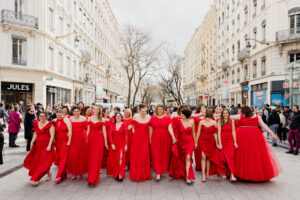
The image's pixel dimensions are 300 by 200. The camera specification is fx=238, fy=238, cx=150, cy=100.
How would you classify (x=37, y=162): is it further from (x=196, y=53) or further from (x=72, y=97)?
(x=196, y=53)

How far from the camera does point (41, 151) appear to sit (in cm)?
594

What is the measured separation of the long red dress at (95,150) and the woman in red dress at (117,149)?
33 centimetres

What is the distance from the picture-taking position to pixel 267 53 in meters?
24.8

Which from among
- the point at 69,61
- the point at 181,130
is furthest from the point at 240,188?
the point at 69,61

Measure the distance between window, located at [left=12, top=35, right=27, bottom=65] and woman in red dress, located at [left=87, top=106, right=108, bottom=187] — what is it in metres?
17.8

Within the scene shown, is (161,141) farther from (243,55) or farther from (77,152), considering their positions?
(243,55)

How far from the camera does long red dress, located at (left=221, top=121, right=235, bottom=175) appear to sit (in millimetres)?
6135

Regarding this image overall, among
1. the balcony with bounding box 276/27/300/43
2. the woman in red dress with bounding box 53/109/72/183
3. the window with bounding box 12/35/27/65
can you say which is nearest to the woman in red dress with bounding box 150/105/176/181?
the woman in red dress with bounding box 53/109/72/183

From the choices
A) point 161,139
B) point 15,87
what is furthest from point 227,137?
point 15,87

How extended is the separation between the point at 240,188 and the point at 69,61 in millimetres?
26519

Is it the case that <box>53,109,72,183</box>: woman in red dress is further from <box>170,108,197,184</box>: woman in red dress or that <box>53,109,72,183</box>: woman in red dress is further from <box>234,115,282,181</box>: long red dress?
<box>234,115,282,181</box>: long red dress

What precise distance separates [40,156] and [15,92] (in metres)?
17.2

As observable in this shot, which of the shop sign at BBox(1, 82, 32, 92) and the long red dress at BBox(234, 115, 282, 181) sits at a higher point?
the shop sign at BBox(1, 82, 32, 92)

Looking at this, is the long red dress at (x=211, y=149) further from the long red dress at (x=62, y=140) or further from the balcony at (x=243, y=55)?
the balcony at (x=243, y=55)
